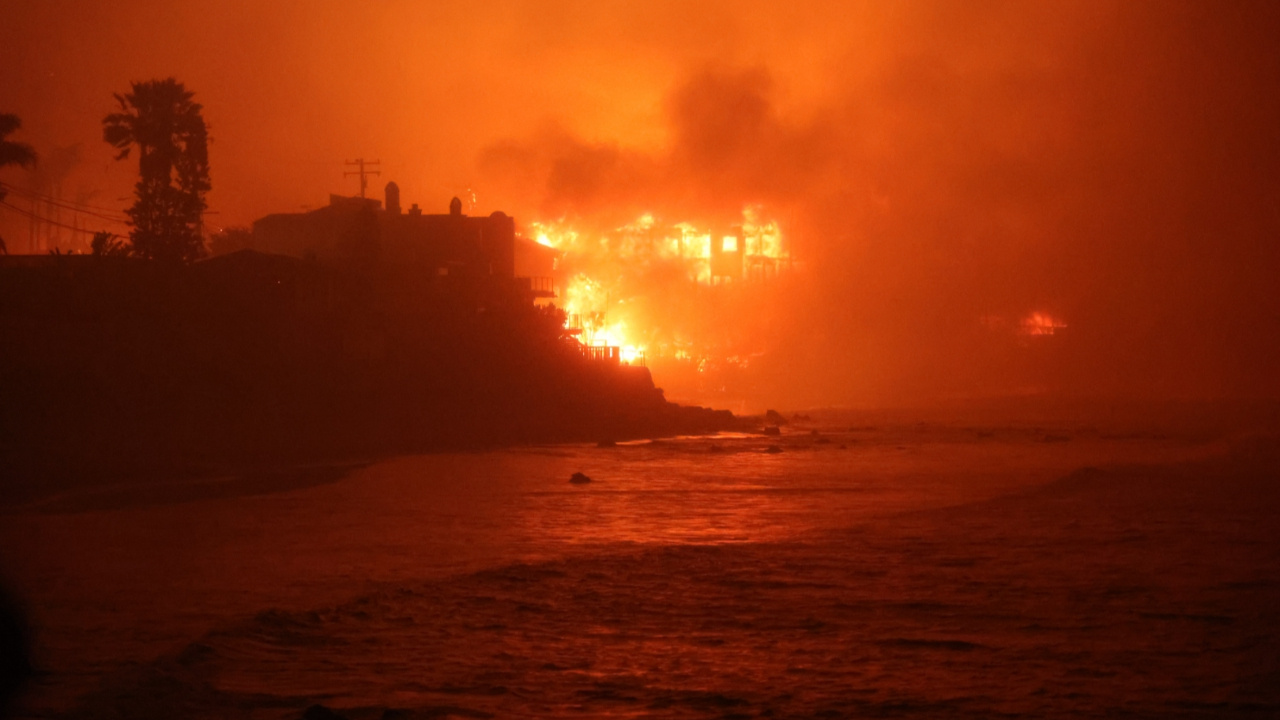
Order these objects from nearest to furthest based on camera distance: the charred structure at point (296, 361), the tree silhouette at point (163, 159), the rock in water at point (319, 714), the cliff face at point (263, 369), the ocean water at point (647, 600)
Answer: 1. the rock in water at point (319, 714)
2. the ocean water at point (647, 600)
3. the cliff face at point (263, 369)
4. the charred structure at point (296, 361)
5. the tree silhouette at point (163, 159)

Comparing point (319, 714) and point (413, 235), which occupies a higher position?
point (413, 235)

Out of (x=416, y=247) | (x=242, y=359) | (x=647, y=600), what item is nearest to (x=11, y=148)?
(x=242, y=359)

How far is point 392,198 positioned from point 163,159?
1933 centimetres

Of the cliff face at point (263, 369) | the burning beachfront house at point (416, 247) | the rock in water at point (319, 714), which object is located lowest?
the rock in water at point (319, 714)

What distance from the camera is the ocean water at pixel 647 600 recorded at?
56.7 feet

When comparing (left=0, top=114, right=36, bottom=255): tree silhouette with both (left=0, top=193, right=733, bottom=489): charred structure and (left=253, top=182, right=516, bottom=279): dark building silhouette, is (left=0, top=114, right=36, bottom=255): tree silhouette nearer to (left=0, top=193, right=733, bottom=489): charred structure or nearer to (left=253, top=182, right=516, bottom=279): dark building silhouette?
(left=0, top=193, right=733, bottom=489): charred structure

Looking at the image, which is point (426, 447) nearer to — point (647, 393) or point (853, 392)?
point (647, 393)

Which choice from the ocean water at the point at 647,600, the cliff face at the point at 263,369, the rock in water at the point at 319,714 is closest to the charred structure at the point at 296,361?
the cliff face at the point at 263,369

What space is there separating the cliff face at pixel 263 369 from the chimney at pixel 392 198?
47.4 ft

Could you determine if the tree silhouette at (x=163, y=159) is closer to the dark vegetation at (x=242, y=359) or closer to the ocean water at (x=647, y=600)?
the dark vegetation at (x=242, y=359)

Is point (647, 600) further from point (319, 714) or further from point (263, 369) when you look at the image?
point (263, 369)

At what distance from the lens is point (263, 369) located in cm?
6038

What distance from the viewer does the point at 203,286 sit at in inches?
2426

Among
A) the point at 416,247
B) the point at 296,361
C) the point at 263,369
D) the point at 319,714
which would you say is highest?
the point at 416,247
